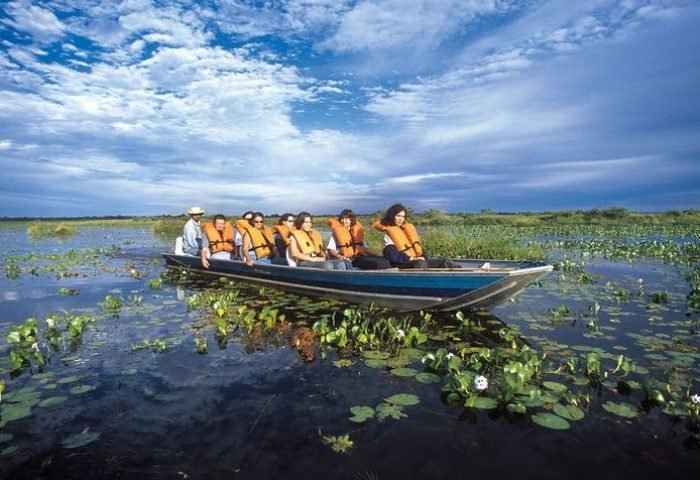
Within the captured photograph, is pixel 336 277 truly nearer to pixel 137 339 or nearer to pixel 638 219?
pixel 137 339

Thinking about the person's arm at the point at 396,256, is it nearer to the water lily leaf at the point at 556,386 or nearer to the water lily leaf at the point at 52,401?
the water lily leaf at the point at 556,386

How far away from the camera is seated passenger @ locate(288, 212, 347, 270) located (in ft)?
31.8

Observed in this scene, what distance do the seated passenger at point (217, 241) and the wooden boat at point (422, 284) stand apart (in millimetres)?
2766

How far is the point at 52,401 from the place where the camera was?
4172 millimetres

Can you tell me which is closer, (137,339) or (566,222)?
(137,339)

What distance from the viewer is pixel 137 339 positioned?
20.7 ft

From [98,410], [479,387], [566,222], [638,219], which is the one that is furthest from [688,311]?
[638,219]

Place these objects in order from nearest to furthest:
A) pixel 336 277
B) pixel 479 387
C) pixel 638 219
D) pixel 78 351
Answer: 1. pixel 479 387
2. pixel 78 351
3. pixel 336 277
4. pixel 638 219

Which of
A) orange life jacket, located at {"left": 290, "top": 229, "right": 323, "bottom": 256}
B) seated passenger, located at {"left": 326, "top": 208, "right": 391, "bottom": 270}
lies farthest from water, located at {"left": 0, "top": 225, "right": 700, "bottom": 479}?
orange life jacket, located at {"left": 290, "top": 229, "right": 323, "bottom": 256}

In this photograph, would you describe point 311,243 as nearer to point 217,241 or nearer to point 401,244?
point 401,244

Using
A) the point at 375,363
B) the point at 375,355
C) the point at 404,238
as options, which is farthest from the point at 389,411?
the point at 404,238

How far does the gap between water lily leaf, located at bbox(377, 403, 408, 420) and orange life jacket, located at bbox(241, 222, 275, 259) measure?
777 cm

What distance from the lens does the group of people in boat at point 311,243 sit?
8320mm

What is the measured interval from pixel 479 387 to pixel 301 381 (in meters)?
1.95
